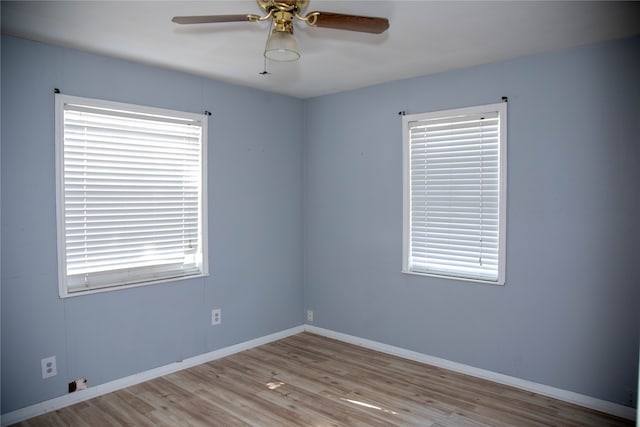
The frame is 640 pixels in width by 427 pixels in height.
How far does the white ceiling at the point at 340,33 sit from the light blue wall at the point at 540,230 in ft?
0.75

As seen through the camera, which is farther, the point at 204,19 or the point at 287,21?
the point at 287,21

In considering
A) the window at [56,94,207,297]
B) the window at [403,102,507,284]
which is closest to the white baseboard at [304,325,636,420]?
the window at [403,102,507,284]

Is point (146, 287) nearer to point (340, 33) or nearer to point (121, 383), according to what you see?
point (121, 383)

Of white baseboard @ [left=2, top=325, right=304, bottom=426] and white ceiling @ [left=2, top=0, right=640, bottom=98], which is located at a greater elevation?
white ceiling @ [left=2, top=0, right=640, bottom=98]

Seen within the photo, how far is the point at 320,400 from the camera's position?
10.4ft

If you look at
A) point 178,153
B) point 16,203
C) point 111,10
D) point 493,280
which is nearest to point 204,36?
point 111,10

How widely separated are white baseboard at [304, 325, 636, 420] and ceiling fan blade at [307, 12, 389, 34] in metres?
2.72

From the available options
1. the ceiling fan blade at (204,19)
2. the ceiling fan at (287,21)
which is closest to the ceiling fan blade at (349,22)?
the ceiling fan at (287,21)

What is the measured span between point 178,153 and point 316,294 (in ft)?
6.66

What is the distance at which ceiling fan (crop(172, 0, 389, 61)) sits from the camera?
211 centimetres

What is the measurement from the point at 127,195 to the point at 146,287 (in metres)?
0.74

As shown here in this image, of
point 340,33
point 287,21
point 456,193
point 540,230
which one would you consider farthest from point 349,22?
point 540,230

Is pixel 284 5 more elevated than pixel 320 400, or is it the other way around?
pixel 284 5

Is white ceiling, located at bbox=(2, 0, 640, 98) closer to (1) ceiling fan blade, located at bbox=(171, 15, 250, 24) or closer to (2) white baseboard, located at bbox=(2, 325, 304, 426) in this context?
(1) ceiling fan blade, located at bbox=(171, 15, 250, 24)
